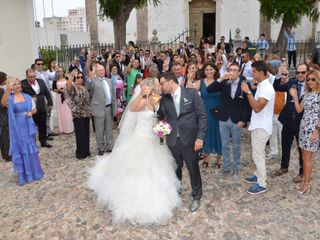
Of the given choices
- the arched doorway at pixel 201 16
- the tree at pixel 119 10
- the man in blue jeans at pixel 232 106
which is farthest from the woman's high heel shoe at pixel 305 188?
the arched doorway at pixel 201 16

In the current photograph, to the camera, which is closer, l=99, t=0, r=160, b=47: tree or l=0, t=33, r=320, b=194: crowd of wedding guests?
l=0, t=33, r=320, b=194: crowd of wedding guests

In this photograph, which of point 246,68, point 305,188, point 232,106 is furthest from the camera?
point 246,68

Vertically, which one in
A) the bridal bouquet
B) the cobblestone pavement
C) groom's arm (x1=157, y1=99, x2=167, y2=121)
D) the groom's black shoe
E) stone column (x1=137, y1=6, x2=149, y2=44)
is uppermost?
stone column (x1=137, y1=6, x2=149, y2=44)

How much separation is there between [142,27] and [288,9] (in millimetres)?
12490

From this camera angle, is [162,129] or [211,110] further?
[211,110]

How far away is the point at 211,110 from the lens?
20.1 ft

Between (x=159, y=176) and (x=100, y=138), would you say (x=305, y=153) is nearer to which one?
(x=159, y=176)

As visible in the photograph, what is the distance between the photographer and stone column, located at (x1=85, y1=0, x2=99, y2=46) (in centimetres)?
2685

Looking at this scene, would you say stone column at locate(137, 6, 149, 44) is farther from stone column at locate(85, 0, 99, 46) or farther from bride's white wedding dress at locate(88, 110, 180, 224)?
bride's white wedding dress at locate(88, 110, 180, 224)

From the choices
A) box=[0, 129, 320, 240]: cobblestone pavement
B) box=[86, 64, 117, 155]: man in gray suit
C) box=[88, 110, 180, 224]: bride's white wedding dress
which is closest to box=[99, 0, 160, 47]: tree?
box=[86, 64, 117, 155]: man in gray suit

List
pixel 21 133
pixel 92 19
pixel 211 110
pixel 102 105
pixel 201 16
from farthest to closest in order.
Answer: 1. pixel 92 19
2. pixel 201 16
3. pixel 102 105
4. pixel 211 110
5. pixel 21 133

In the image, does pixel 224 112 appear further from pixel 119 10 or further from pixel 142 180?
pixel 119 10

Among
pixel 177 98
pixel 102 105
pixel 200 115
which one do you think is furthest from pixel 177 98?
pixel 102 105

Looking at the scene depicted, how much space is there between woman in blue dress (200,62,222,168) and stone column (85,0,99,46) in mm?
22014
